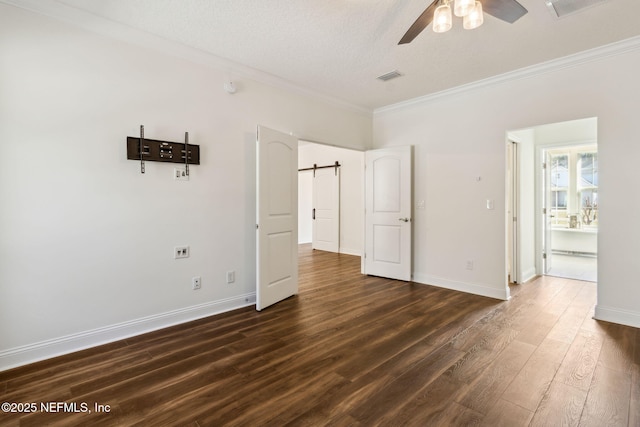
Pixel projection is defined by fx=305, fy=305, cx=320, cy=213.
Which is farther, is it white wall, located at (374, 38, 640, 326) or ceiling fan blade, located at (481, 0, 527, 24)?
white wall, located at (374, 38, 640, 326)

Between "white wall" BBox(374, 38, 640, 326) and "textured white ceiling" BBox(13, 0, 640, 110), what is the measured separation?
294mm

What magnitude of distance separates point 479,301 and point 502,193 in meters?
1.40

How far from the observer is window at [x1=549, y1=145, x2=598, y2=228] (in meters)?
6.83

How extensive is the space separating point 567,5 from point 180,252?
13.2 feet

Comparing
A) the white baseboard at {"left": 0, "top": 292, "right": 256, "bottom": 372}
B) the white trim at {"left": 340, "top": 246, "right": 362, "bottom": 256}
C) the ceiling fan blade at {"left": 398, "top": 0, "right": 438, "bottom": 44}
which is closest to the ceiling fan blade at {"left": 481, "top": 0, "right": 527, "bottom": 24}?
the ceiling fan blade at {"left": 398, "top": 0, "right": 438, "bottom": 44}

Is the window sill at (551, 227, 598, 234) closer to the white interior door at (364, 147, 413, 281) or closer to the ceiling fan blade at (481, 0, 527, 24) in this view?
the white interior door at (364, 147, 413, 281)

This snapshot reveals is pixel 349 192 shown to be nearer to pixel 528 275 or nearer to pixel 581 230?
pixel 528 275

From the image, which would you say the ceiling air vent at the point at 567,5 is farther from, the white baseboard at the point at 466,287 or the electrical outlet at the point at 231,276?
the electrical outlet at the point at 231,276

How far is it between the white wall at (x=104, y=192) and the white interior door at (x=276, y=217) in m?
0.26

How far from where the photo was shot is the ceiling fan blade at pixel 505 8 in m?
1.86

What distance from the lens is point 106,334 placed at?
2.70m

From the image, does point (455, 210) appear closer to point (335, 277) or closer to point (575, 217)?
point (335, 277)

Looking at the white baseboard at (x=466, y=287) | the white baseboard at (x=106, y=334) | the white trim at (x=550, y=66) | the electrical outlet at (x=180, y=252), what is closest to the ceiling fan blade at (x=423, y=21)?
the white trim at (x=550, y=66)

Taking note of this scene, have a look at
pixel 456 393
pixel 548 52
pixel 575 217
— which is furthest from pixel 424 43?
pixel 575 217
